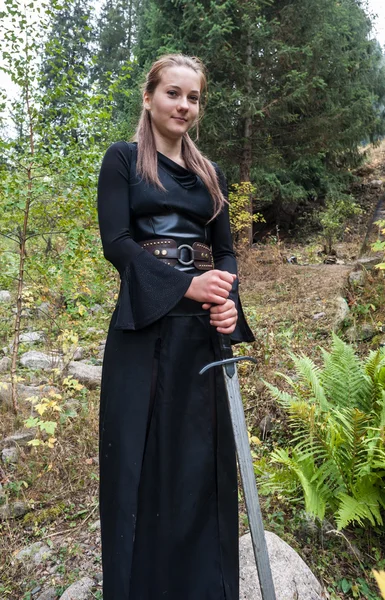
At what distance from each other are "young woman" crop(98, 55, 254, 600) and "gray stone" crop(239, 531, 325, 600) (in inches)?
13.5

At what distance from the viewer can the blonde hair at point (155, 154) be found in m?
1.55

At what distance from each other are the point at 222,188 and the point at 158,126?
15.2 inches

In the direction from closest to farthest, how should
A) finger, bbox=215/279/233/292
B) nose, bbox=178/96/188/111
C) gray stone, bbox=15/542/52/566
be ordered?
finger, bbox=215/279/233/292, nose, bbox=178/96/188/111, gray stone, bbox=15/542/52/566

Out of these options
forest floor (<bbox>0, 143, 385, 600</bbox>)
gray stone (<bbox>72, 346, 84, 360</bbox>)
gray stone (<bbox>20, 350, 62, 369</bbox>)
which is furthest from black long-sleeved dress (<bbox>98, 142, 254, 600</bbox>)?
gray stone (<bbox>72, 346, 84, 360</bbox>)

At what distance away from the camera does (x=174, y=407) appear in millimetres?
1525

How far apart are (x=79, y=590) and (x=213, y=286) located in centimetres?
181

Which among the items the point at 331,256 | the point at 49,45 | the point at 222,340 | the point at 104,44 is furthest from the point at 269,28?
the point at 104,44

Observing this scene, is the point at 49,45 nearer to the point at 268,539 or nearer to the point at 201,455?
the point at 201,455

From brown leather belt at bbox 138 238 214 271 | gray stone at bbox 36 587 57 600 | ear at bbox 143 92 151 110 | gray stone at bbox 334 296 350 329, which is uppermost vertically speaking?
ear at bbox 143 92 151 110

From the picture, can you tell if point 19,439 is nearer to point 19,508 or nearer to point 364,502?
point 19,508

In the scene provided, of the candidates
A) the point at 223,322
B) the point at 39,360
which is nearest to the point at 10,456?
the point at 39,360

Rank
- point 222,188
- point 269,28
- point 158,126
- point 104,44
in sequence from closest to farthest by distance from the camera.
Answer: point 158,126 < point 222,188 < point 269,28 < point 104,44

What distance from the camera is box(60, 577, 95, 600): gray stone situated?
6.63 feet

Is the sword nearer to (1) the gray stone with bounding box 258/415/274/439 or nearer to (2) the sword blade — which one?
(2) the sword blade
